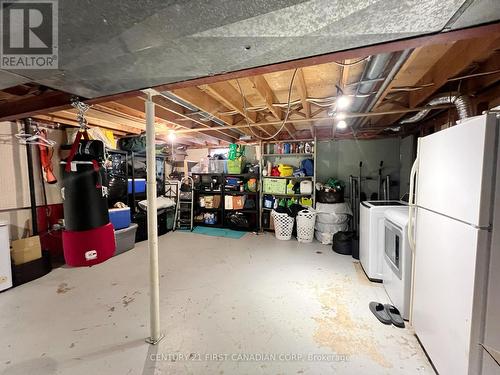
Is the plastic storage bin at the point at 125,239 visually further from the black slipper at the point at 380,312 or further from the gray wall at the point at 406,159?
the gray wall at the point at 406,159

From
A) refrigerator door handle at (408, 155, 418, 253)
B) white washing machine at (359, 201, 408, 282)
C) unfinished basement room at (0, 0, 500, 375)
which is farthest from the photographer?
white washing machine at (359, 201, 408, 282)

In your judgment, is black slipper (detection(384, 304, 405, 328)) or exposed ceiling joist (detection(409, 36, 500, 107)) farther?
black slipper (detection(384, 304, 405, 328))

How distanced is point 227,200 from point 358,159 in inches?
122

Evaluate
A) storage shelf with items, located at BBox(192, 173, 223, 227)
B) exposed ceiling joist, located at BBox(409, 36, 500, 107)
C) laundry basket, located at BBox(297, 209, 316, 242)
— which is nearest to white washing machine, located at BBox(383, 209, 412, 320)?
exposed ceiling joist, located at BBox(409, 36, 500, 107)

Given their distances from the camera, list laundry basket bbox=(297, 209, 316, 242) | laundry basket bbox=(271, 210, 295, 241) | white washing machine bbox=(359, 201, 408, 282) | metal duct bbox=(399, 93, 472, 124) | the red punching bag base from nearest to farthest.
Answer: the red punching bag base, metal duct bbox=(399, 93, 472, 124), white washing machine bbox=(359, 201, 408, 282), laundry basket bbox=(297, 209, 316, 242), laundry basket bbox=(271, 210, 295, 241)

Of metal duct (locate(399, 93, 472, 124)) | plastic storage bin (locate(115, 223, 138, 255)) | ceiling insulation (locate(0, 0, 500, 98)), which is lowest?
plastic storage bin (locate(115, 223, 138, 255))

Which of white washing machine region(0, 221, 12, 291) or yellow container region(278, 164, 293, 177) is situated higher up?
yellow container region(278, 164, 293, 177)

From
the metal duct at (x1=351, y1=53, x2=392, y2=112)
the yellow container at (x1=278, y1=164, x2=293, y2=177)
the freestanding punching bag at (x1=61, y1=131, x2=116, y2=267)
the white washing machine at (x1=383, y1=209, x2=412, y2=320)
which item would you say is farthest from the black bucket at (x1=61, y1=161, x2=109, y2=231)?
the yellow container at (x1=278, y1=164, x2=293, y2=177)

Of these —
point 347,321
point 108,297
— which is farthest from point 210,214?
point 347,321

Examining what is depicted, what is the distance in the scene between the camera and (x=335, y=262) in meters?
3.03

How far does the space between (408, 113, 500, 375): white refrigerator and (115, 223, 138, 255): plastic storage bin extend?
3.91 metres

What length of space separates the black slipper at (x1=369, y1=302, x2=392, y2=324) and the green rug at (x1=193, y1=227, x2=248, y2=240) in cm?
266

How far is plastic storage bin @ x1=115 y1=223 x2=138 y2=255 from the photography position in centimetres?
329

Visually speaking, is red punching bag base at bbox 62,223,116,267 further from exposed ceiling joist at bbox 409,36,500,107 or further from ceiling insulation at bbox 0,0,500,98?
exposed ceiling joist at bbox 409,36,500,107
